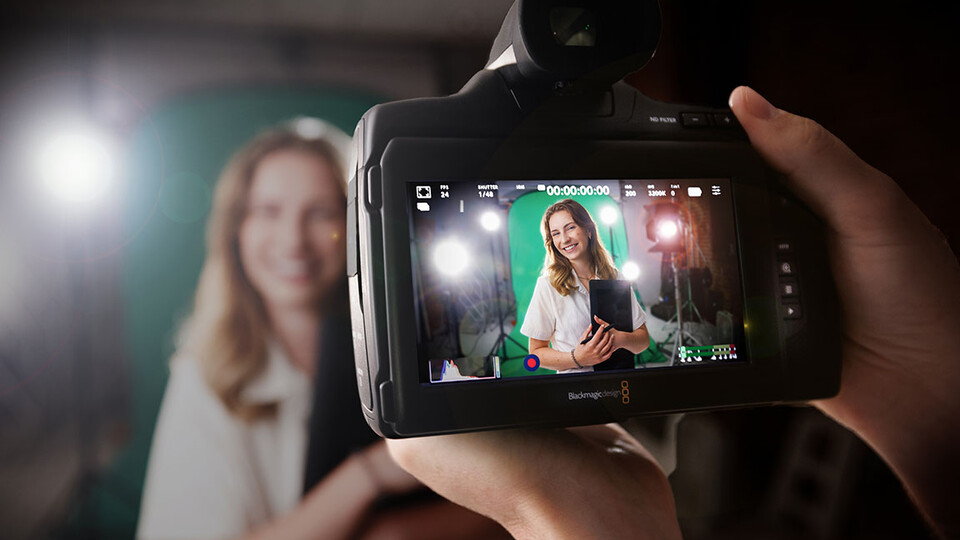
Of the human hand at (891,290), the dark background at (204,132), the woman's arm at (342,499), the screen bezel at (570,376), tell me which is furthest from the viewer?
the woman's arm at (342,499)

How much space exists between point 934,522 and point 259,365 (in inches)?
51.8

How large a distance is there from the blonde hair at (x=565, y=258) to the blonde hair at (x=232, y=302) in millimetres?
1013

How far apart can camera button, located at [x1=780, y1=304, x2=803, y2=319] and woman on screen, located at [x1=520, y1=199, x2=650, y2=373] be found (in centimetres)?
16

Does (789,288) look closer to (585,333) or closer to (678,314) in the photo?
(678,314)

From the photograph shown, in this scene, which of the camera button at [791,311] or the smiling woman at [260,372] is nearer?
the camera button at [791,311]

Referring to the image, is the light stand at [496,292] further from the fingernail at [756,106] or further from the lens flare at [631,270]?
the fingernail at [756,106]

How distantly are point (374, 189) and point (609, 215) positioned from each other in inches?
9.2

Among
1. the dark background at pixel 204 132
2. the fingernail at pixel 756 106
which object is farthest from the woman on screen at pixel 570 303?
the dark background at pixel 204 132

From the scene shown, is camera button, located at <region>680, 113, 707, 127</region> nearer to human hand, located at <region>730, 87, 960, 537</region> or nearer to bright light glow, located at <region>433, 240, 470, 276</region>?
human hand, located at <region>730, 87, 960, 537</region>

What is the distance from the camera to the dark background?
1252 millimetres

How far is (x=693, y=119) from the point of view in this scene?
60 cm

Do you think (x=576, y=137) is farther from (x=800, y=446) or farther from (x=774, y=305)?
(x=800, y=446)

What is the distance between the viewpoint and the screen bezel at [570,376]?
50 centimetres

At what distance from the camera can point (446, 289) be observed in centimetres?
52
